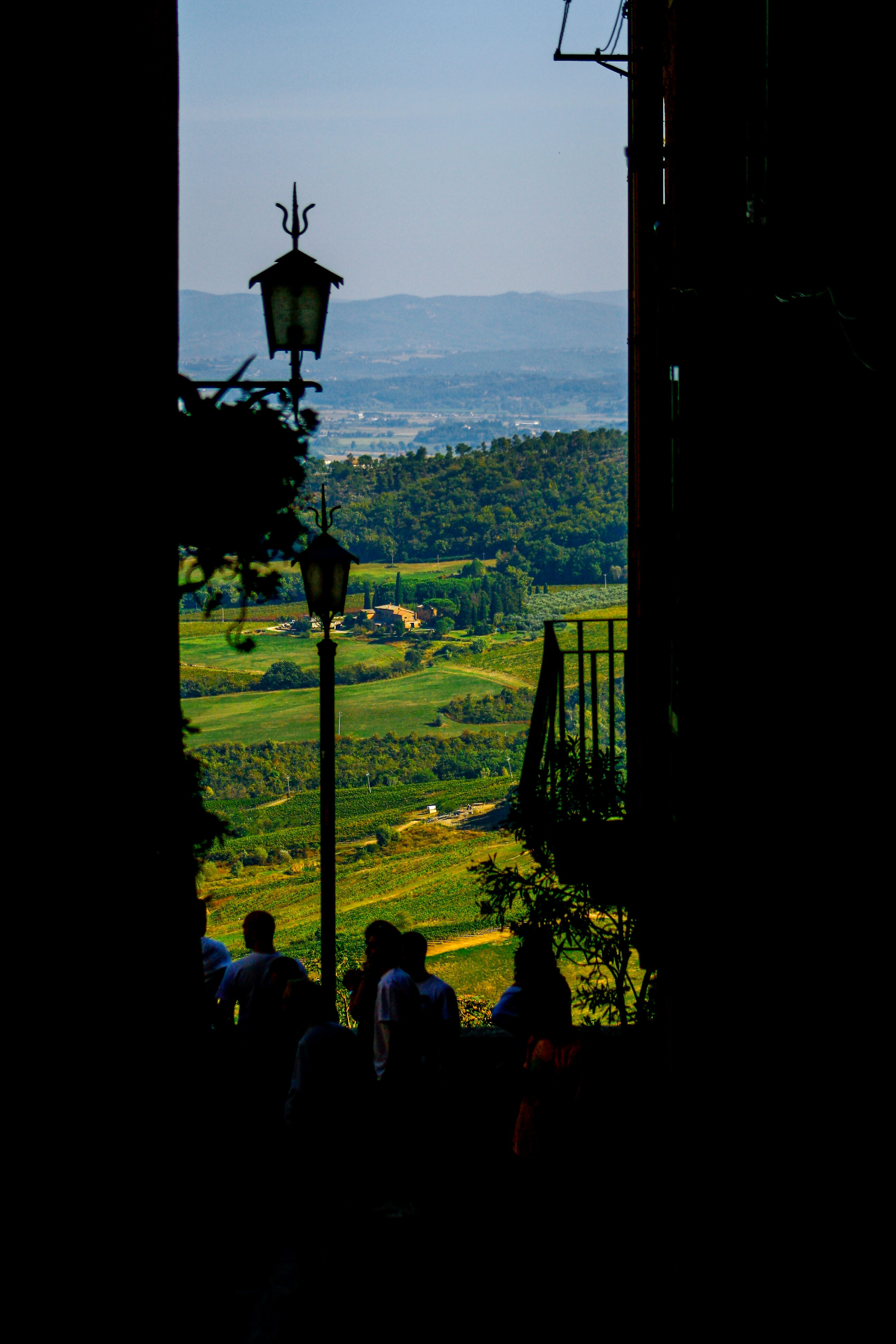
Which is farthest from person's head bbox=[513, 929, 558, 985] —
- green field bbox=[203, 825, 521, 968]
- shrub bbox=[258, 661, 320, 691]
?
shrub bbox=[258, 661, 320, 691]

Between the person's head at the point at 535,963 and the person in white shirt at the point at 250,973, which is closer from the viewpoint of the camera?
the person's head at the point at 535,963

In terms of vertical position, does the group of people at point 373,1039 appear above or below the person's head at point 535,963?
below

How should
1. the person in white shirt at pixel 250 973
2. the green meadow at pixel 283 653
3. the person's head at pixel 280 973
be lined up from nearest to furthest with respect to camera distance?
the person's head at pixel 280 973 < the person in white shirt at pixel 250 973 < the green meadow at pixel 283 653

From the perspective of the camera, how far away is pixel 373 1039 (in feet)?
17.6

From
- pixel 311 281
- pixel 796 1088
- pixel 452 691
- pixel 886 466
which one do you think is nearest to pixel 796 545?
pixel 886 466

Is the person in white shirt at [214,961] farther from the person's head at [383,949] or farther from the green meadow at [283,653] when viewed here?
the green meadow at [283,653]

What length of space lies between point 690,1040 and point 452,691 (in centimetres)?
11141

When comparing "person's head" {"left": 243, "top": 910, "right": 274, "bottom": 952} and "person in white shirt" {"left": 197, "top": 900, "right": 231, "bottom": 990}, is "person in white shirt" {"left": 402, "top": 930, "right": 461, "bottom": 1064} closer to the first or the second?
"person's head" {"left": 243, "top": 910, "right": 274, "bottom": 952}

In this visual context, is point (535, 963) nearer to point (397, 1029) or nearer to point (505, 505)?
point (397, 1029)

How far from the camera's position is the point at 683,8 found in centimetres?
474

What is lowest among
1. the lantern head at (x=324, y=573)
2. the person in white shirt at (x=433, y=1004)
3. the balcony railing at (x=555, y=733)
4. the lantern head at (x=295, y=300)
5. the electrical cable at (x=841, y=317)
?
the person in white shirt at (x=433, y=1004)

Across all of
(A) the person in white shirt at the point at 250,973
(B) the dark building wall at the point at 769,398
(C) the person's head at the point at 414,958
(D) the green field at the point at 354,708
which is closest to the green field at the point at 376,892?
(D) the green field at the point at 354,708

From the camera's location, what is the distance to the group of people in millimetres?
3793

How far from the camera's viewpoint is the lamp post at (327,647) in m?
6.82
